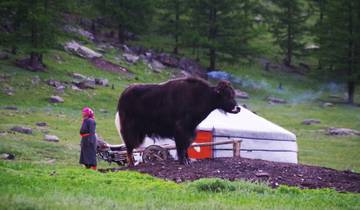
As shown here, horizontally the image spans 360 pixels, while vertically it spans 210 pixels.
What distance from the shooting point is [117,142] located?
27234 millimetres

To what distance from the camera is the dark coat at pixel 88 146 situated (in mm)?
16422

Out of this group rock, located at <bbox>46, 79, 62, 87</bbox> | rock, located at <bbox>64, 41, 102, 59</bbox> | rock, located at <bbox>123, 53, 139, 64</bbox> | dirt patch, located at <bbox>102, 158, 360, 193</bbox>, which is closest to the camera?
dirt patch, located at <bbox>102, 158, 360, 193</bbox>

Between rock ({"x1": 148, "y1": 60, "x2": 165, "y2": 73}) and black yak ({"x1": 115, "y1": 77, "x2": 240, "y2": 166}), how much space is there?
101 ft

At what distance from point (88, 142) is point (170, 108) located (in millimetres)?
2170

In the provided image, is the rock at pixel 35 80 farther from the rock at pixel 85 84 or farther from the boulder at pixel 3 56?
the boulder at pixel 3 56

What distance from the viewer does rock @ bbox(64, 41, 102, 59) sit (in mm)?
45903

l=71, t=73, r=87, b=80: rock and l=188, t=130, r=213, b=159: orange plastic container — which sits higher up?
l=71, t=73, r=87, b=80: rock

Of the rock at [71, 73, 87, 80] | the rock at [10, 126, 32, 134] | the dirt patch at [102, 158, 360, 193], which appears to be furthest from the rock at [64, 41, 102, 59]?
the dirt patch at [102, 158, 360, 193]

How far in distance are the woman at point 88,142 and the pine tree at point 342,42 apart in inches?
1468

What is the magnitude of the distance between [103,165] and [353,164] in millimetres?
11275

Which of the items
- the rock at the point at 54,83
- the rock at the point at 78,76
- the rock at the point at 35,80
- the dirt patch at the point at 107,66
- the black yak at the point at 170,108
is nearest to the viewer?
the black yak at the point at 170,108

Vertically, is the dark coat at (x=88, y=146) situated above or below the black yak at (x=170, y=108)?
below

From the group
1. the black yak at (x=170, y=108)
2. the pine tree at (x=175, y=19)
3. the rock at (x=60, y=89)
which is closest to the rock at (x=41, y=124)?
the rock at (x=60, y=89)

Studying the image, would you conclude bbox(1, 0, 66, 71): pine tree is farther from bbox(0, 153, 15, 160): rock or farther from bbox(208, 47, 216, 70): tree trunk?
bbox(0, 153, 15, 160): rock
